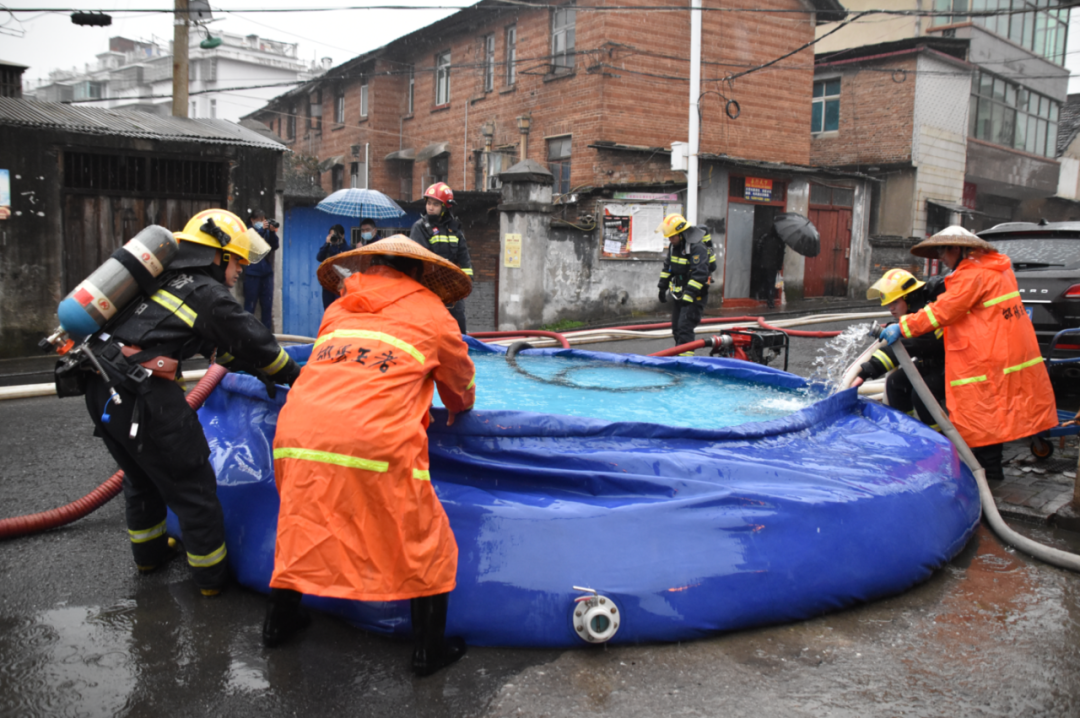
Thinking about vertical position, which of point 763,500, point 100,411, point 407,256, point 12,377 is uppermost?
point 407,256

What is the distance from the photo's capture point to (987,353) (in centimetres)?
473

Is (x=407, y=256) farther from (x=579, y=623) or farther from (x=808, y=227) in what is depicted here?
(x=808, y=227)

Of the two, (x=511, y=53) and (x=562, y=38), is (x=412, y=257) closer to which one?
(x=562, y=38)

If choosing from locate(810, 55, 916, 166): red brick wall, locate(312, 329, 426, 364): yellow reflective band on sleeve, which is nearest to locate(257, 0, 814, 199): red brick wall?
locate(810, 55, 916, 166): red brick wall

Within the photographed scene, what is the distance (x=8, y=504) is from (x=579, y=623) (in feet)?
11.6

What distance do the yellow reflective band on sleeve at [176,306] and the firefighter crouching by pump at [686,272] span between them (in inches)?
234

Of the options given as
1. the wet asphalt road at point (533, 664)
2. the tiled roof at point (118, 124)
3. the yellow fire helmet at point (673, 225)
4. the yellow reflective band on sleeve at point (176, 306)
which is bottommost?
the wet asphalt road at point (533, 664)

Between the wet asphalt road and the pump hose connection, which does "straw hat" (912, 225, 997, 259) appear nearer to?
the pump hose connection

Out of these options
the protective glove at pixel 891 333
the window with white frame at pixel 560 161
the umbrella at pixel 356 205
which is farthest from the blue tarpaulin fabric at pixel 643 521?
the window with white frame at pixel 560 161

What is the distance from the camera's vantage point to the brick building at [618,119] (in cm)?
1620

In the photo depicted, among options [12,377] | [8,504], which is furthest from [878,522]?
[12,377]

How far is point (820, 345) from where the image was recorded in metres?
10.7

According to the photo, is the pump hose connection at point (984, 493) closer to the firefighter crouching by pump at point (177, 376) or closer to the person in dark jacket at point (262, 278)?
the firefighter crouching by pump at point (177, 376)

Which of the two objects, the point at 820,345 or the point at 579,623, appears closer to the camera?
the point at 579,623
